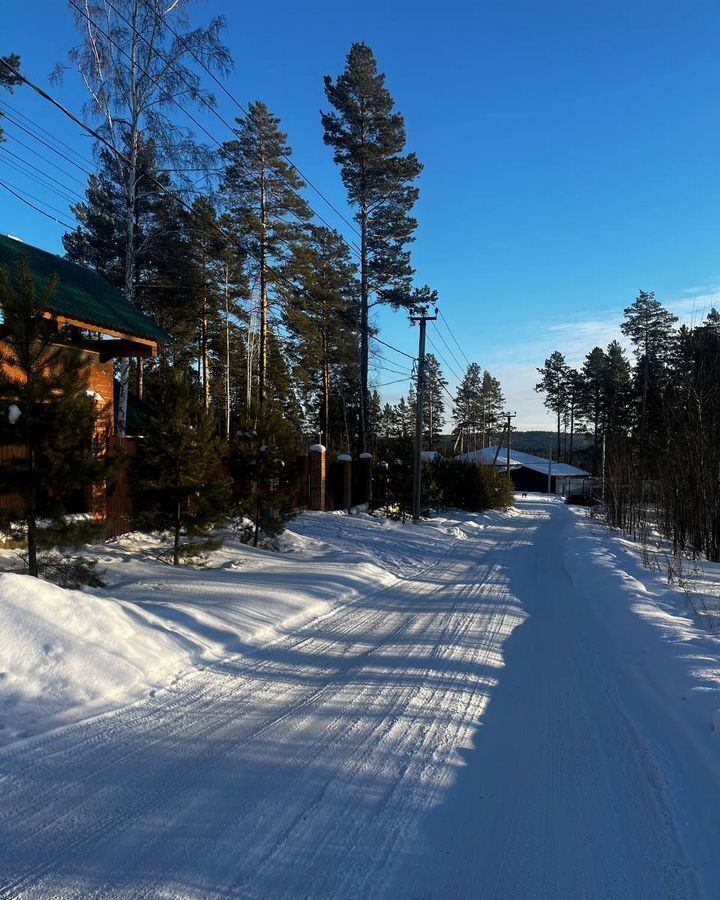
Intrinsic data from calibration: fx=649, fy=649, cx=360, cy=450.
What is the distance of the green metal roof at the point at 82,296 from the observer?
1205 centimetres

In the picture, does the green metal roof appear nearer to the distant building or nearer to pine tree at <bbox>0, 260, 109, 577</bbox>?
pine tree at <bbox>0, 260, 109, 577</bbox>

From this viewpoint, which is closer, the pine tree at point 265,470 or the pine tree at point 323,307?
the pine tree at point 265,470

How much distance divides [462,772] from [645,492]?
21891 millimetres

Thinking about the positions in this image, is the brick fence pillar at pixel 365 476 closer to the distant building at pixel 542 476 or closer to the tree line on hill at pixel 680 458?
the tree line on hill at pixel 680 458

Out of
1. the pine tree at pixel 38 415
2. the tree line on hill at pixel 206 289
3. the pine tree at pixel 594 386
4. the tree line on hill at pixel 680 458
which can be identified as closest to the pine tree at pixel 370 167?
the tree line on hill at pixel 206 289

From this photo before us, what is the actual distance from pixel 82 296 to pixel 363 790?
1246cm

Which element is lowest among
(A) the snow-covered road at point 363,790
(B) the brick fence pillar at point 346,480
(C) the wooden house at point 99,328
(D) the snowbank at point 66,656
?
(A) the snow-covered road at point 363,790

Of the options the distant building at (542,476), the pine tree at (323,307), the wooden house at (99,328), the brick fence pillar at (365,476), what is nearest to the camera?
the wooden house at (99,328)

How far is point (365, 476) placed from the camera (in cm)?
2697

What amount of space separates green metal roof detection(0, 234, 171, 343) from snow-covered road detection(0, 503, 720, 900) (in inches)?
320

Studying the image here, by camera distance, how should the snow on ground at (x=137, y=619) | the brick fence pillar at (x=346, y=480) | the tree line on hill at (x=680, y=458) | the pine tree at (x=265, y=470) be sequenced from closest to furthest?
the snow on ground at (x=137, y=619) → the pine tree at (x=265, y=470) → the tree line on hill at (x=680, y=458) → the brick fence pillar at (x=346, y=480)

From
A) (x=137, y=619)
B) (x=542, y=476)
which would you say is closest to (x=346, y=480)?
(x=137, y=619)

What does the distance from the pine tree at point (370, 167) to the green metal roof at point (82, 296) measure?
1500 centimetres

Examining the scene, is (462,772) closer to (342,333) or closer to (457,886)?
(457,886)
